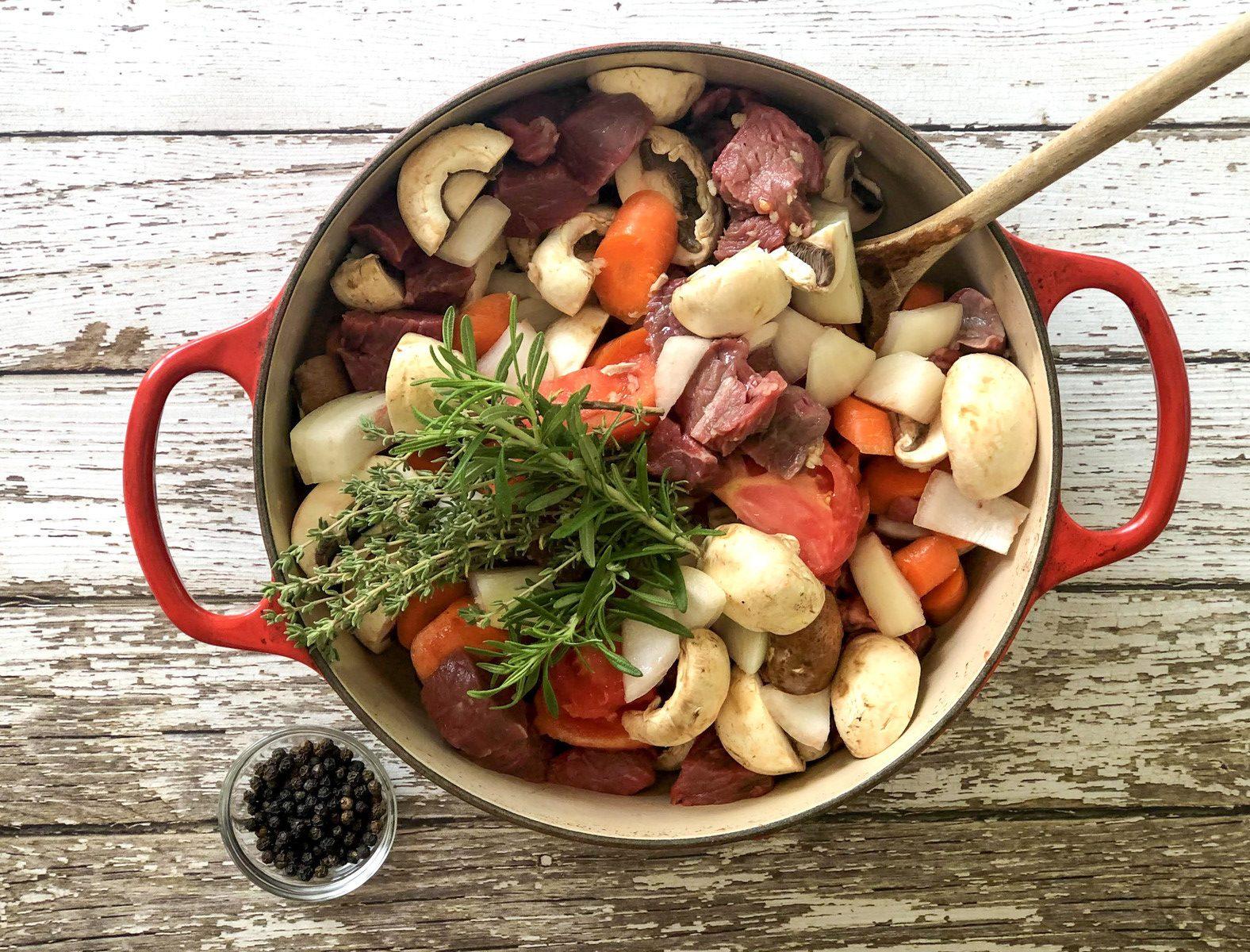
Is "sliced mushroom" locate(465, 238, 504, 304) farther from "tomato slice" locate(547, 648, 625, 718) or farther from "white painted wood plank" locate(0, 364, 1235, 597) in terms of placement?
"tomato slice" locate(547, 648, 625, 718)

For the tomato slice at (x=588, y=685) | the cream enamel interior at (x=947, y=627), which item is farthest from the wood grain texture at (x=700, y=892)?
the tomato slice at (x=588, y=685)

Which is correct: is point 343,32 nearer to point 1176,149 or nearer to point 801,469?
point 801,469

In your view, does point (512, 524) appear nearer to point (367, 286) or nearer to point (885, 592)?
point (367, 286)

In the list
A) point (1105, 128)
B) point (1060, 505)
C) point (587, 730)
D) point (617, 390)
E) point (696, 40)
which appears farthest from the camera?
point (696, 40)

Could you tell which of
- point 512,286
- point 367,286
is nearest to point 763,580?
point 512,286

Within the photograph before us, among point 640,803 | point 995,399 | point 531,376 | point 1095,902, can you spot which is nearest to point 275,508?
point 531,376

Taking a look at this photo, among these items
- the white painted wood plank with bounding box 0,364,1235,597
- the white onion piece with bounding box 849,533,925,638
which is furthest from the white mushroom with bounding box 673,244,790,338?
the white painted wood plank with bounding box 0,364,1235,597

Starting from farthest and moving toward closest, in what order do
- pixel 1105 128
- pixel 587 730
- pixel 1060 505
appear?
pixel 587 730 < pixel 1060 505 < pixel 1105 128
